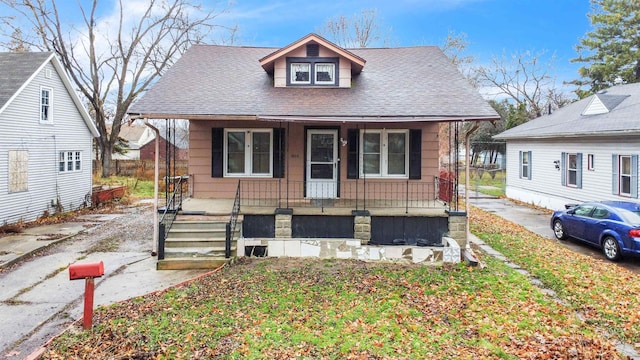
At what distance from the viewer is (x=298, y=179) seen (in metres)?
11.3

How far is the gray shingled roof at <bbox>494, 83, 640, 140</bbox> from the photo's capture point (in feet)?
44.3

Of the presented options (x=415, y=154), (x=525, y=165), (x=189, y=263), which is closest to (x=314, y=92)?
(x=415, y=154)

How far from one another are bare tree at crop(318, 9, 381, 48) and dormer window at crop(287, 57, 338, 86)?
61.3ft

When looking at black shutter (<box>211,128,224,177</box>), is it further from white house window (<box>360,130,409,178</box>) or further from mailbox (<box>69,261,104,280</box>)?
mailbox (<box>69,261,104,280</box>)

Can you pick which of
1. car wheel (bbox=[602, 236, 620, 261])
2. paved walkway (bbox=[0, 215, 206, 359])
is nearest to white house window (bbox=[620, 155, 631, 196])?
car wheel (bbox=[602, 236, 620, 261])

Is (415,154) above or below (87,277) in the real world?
above

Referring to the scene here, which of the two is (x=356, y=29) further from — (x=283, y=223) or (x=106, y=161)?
(x=283, y=223)

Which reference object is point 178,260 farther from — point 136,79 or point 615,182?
point 136,79

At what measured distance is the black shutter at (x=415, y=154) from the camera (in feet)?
35.9

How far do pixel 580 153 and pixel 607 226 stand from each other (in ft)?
24.7

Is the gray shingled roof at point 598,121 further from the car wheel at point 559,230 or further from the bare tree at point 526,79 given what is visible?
the bare tree at point 526,79

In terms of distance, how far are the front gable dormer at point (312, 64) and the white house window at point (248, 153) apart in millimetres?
1817

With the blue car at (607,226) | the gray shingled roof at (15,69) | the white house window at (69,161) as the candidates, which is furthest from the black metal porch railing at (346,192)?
the white house window at (69,161)

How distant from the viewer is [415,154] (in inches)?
431
